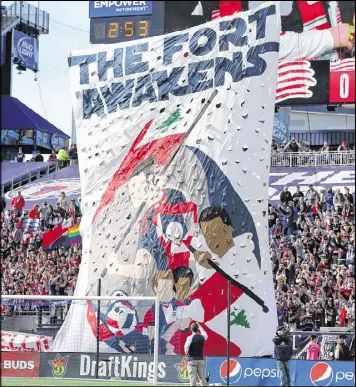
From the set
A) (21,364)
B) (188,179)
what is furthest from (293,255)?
(21,364)

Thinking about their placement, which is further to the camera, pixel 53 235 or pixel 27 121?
pixel 27 121

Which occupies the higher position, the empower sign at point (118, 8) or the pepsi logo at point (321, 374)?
the empower sign at point (118, 8)

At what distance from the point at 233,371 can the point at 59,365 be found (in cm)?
381

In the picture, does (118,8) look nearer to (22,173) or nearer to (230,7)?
(230,7)

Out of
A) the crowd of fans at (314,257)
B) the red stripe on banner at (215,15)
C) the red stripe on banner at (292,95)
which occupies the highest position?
the red stripe on banner at (215,15)

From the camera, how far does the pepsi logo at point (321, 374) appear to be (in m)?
19.7

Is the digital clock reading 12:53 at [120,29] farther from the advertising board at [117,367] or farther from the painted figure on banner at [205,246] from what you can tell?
the advertising board at [117,367]

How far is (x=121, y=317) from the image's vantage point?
22.6 m

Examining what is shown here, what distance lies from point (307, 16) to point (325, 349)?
1675 centimetres

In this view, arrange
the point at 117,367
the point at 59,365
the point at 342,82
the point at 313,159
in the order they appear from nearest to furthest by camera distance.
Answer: the point at 117,367 → the point at 59,365 → the point at 342,82 → the point at 313,159

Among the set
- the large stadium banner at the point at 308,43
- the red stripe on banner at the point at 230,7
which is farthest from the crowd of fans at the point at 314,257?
the red stripe on banner at the point at 230,7

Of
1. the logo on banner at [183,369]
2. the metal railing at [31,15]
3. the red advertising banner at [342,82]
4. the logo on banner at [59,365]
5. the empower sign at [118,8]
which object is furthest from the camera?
the metal railing at [31,15]

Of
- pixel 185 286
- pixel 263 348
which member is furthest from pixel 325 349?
pixel 185 286

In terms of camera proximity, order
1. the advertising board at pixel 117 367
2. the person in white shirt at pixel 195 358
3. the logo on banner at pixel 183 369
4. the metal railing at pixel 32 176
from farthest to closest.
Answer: the metal railing at pixel 32 176 → the advertising board at pixel 117 367 → the logo on banner at pixel 183 369 → the person in white shirt at pixel 195 358
